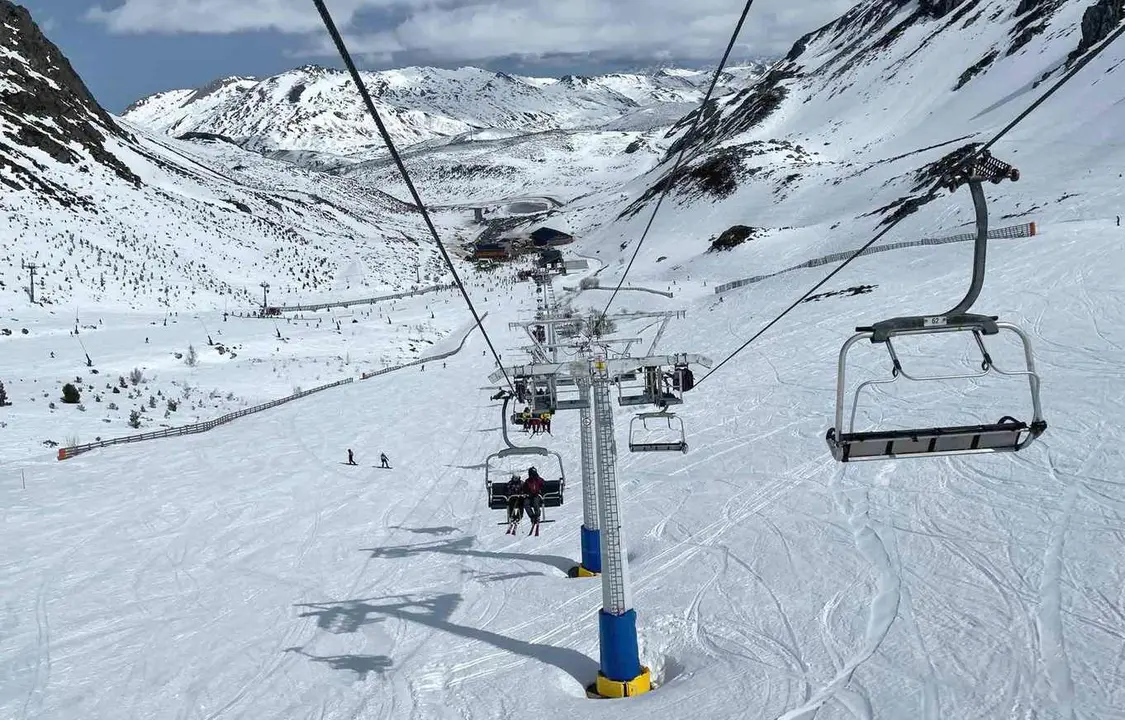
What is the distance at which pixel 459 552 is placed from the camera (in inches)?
745

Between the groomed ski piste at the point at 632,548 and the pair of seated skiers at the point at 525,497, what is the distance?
2.13 metres

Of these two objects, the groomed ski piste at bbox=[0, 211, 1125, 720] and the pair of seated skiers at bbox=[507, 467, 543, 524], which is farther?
the pair of seated skiers at bbox=[507, 467, 543, 524]

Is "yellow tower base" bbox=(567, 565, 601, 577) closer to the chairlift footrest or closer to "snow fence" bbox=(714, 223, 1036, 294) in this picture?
the chairlift footrest

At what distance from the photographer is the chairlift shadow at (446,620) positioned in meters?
13.7

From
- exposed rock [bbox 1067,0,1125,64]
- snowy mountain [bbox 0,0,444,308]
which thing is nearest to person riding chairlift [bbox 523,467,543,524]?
snowy mountain [bbox 0,0,444,308]

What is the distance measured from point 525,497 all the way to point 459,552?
476cm

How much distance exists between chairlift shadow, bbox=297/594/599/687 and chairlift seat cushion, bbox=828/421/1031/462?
7411 mm

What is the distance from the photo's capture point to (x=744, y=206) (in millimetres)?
82188

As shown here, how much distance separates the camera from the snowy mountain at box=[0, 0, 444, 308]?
180 feet

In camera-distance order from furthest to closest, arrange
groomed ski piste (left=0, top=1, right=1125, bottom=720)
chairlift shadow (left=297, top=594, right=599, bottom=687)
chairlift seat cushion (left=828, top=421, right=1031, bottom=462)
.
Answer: chairlift shadow (left=297, top=594, right=599, bottom=687) → groomed ski piste (left=0, top=1, right=1125, bottom=720) → chairlift seat cushion (left=828, top=421, right=1031, bottom=462)

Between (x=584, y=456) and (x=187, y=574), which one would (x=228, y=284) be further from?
(x=584, y=456)

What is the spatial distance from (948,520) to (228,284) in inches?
2308

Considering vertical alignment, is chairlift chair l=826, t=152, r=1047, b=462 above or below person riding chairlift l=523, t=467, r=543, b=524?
above

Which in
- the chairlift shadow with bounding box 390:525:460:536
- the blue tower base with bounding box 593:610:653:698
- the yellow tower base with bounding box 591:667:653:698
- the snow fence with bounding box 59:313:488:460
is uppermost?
the snow fence with bounding box 59:313:488:460
